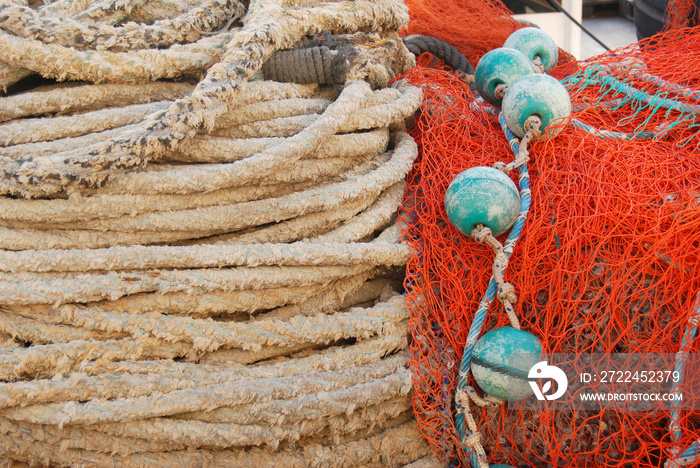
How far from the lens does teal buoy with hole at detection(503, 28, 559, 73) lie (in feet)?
4.22

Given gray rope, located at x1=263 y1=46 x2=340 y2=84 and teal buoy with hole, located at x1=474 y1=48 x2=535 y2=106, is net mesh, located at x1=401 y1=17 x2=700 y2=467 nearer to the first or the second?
teal buoy with hole, located at x1=474 y1=48 x2=535 y2=106

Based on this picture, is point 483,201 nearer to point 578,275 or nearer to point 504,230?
point 504,230

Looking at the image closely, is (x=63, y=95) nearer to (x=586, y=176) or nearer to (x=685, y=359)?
(x=586, y=176)

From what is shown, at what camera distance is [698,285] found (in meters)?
0.86

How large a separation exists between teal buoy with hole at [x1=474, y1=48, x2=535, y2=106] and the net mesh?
0.54ft

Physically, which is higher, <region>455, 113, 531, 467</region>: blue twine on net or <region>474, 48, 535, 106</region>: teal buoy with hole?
<region>474, 48, 535, 106</region>: teal buoy with hole

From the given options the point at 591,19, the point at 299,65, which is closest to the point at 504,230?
the point at 299,65

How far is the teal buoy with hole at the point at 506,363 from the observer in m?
0.85

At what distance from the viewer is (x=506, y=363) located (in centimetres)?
85

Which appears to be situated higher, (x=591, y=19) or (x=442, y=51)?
(x=442, y=51)

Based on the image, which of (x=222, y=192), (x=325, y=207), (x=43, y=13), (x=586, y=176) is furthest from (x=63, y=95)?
(x=586, y=176)

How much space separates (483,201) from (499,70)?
1.31ft

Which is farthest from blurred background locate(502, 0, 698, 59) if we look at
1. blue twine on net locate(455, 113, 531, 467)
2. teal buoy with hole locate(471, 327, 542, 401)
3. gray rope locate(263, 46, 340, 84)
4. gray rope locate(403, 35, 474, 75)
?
teal buoy with hole locate(471, 327, 542, 401)

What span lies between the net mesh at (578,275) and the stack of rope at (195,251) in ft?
0.19
